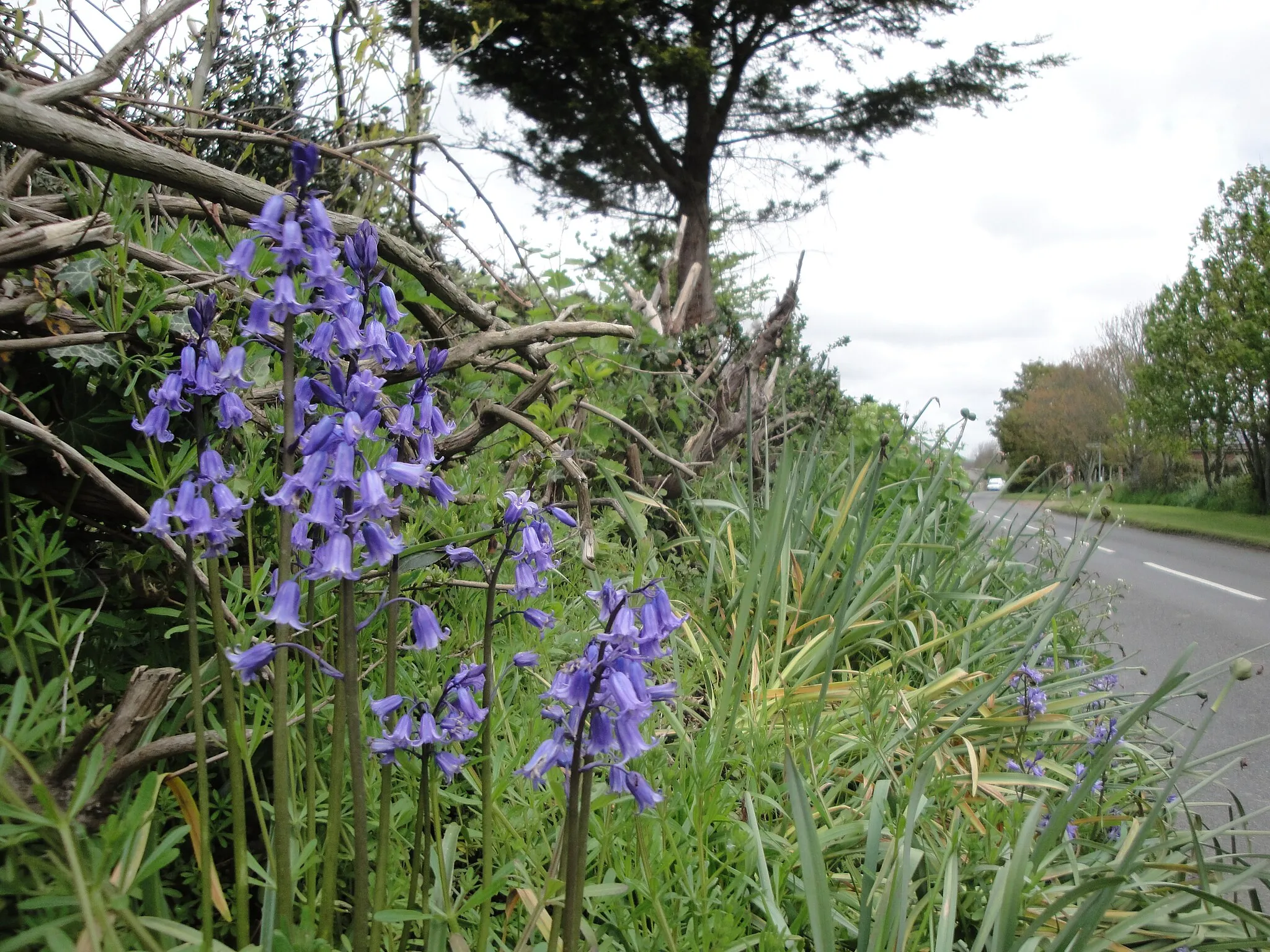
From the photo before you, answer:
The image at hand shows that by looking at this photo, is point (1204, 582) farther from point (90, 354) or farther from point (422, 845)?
point (90, 354)

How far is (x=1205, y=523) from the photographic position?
23031 mm

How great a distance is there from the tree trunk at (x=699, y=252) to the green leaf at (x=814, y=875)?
8.95 m

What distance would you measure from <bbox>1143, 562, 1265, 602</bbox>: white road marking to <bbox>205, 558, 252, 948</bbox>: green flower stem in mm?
12798

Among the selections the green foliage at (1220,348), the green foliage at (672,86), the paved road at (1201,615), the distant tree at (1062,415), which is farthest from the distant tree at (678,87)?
the distant tree at (1062,415)

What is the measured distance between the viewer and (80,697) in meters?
1.68

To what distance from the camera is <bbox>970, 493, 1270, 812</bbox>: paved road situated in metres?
4.77

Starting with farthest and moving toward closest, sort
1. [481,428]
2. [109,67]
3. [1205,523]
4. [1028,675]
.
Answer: [1205,523] < [1028,675] < [481,428] < [109,67]

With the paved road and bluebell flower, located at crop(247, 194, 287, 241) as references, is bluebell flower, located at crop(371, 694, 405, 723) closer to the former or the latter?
bluebell flower, located at crop(247, 194, 287, 241)

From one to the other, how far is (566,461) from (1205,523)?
26604 millimetres

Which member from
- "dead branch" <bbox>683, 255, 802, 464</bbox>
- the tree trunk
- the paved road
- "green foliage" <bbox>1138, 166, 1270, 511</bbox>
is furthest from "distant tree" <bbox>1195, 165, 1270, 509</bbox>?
"dead branch" <bbox>683, 255, 802, 464</bbox>

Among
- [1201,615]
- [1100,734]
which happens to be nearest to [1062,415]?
[1201,615]

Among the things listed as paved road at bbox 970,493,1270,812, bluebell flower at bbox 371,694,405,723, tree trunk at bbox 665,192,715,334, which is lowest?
paved road at bbox 970,493,1270,812

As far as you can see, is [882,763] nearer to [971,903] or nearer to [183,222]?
[971,903]

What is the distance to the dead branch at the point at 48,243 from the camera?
143cm
